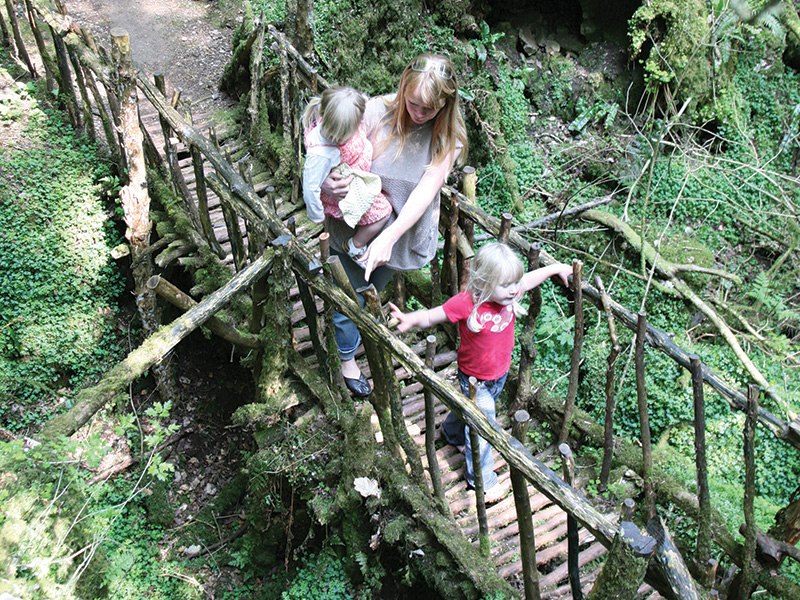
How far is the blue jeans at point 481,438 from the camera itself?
3.76m

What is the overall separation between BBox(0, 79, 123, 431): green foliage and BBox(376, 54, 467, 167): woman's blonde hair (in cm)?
416

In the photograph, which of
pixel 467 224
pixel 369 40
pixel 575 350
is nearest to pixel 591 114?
pixel 369 40

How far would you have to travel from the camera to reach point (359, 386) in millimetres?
4238

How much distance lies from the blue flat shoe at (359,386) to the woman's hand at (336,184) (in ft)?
4.89

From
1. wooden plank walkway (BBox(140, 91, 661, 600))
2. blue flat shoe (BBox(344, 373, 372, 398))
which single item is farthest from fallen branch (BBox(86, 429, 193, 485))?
blue flat shoe (BBox(344, 373, 372, 398))

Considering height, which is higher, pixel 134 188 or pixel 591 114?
pixel 134 188

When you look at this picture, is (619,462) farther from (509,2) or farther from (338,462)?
(509,2)

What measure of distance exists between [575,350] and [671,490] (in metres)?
1.16

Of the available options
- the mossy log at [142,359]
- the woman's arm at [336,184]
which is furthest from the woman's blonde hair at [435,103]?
the mossy log at [142,359]

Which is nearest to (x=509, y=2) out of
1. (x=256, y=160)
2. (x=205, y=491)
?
(x=256, y=160)

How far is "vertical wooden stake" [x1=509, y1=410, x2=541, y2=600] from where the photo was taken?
2.84 metres

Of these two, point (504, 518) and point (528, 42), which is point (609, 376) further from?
point (528, 42)

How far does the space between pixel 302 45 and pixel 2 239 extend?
12.3ft

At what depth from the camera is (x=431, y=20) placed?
804 centimetres
